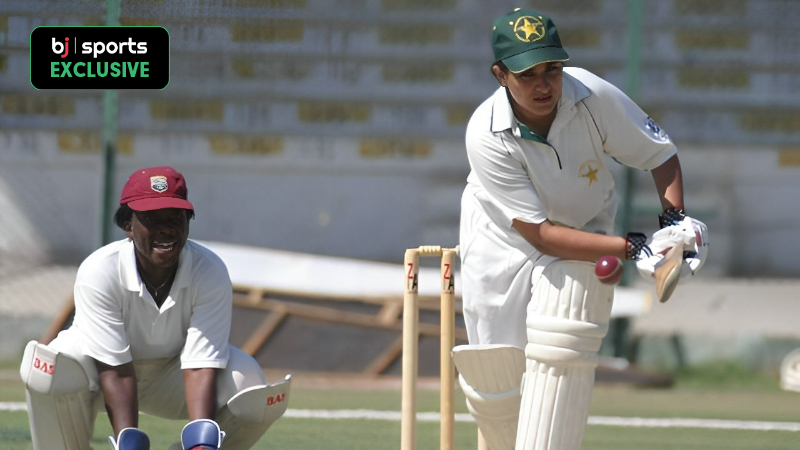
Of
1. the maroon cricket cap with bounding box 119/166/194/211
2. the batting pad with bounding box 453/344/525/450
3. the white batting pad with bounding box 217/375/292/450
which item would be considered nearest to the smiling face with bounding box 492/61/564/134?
the batting pad with bounding box 453/344/525/450

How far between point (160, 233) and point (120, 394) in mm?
401

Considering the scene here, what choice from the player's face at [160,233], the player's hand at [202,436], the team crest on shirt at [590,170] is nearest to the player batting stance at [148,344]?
the player's face at [160,233]

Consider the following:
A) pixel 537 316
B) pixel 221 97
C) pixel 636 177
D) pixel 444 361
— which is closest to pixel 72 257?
pixel 221 97

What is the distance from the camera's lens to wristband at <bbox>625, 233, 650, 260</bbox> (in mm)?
2949

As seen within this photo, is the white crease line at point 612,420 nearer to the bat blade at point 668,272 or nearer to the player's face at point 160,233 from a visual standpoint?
the player's face at point 160,233

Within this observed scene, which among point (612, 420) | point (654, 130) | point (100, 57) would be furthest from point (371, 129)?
point (654, 130)

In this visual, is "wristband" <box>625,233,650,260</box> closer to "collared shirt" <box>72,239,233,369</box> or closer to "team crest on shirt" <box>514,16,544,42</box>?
"team crest on shirt" <box>514,16,544,42</box>

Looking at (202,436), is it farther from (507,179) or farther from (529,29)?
(529,29)

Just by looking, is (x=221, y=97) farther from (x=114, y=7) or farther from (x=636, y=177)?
(x=636, y=177)

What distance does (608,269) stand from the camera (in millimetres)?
2818

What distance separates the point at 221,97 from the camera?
7293 millimetres

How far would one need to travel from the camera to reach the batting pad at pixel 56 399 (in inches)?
128

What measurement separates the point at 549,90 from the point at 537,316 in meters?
0.52

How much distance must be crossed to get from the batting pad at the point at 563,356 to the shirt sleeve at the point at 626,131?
1.02 ft
